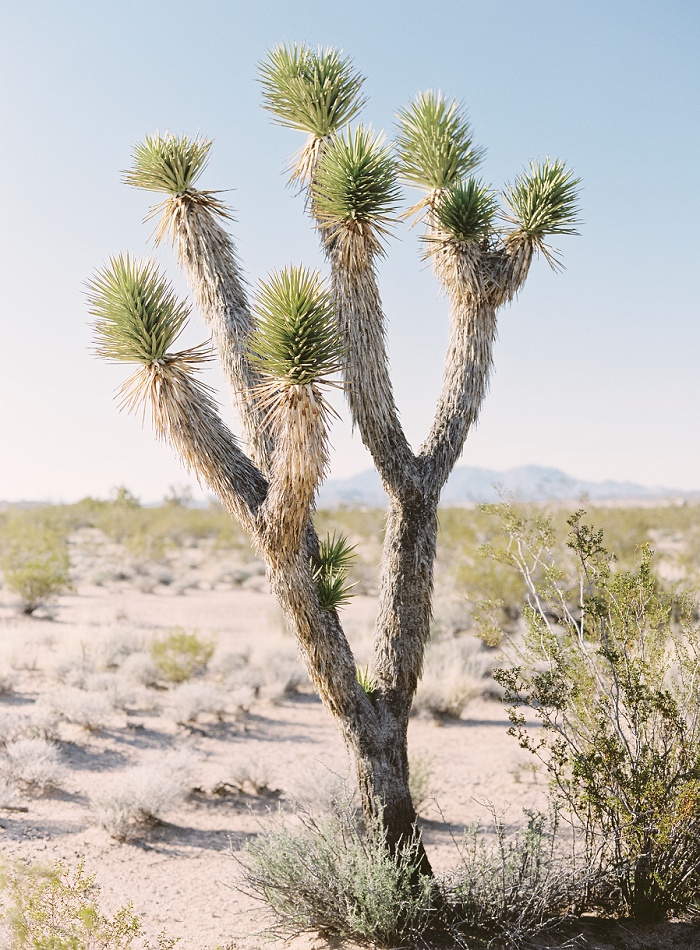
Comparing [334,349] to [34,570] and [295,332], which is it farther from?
[34,570]

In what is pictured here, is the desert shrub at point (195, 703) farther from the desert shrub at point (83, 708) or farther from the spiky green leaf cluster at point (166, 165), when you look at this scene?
the spiky green leaf cluster at point (166, 165)

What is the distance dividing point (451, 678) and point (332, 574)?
6018 mm

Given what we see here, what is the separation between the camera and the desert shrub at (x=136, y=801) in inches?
244

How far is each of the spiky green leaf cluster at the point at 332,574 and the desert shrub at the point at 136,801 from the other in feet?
9.10

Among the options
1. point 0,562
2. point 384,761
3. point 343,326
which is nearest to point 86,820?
point 384,761

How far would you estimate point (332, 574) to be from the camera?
16.0ft

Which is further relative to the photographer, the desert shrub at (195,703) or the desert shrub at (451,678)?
the desert shrub at (451,678)

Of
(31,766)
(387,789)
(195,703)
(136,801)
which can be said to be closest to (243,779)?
(136,801)

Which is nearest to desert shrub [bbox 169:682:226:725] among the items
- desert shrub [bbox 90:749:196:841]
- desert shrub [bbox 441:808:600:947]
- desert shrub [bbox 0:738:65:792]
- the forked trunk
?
desert shrub [bbox 0:738:65:792]

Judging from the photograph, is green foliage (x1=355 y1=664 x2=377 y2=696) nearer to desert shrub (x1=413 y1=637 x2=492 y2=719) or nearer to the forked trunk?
the forked trunk

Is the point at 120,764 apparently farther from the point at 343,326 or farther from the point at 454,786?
the point at 343,326

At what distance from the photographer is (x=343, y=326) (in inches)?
178

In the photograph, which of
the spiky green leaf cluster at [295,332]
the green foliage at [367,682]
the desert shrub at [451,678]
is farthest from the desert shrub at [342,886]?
the desert shrub at [451,678]

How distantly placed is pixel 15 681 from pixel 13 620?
480 cm
